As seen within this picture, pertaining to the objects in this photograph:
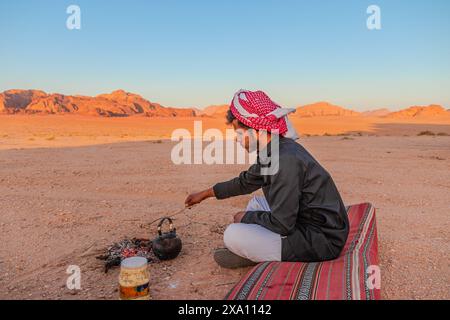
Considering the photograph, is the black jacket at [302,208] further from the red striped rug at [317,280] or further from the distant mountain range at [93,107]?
the distant mountain range at [93,107]

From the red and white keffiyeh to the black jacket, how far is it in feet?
0.41

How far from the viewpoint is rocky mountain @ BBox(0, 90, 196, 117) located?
234ft

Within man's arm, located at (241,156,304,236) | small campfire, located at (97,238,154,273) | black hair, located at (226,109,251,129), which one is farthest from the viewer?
small campfire, located at (97,238,154,273)

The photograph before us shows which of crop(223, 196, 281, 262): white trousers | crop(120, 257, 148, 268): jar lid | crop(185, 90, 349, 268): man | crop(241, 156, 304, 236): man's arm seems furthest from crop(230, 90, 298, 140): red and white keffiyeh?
crop(120, 257, 148, 268): jar lid

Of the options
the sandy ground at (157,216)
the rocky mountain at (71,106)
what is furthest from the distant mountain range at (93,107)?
the sandy ground at (157,216)

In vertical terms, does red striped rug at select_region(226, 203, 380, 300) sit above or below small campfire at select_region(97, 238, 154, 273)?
above

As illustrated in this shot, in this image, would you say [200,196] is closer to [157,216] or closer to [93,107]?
[157,216]

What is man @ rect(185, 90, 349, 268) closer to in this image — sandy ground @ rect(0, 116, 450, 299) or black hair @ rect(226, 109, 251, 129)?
black hair @ rect(226, 109, 251, 129)

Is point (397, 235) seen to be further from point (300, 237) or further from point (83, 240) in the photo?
point (83, 240)

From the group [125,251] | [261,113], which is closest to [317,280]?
[261,113]

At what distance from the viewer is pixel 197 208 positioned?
5.88 meters

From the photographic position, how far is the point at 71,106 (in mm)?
77062

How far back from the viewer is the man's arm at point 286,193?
3.00 m
